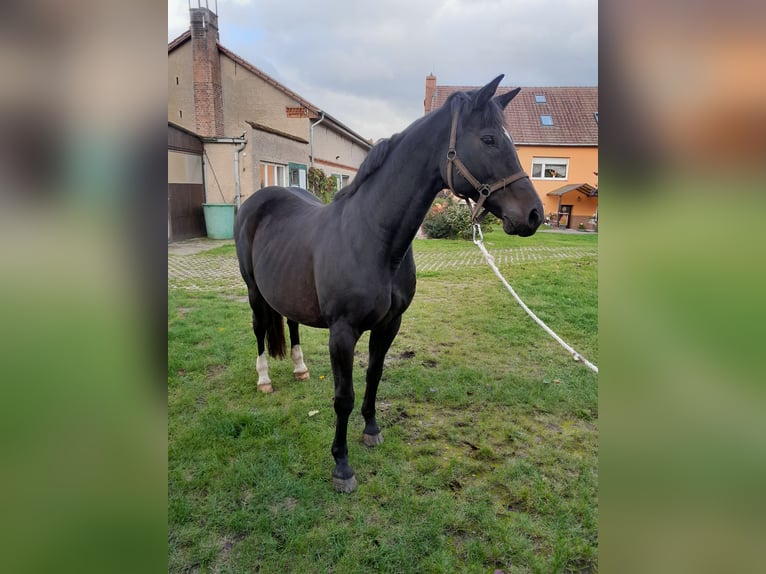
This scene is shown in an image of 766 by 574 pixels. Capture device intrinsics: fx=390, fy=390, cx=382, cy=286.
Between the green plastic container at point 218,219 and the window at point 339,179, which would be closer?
the green plastic container at point 218,219

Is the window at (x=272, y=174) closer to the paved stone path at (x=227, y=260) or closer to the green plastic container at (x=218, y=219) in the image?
the green plastic container at (x=218, y=219)

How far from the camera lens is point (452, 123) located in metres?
1.82

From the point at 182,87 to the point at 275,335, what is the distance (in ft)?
48.0

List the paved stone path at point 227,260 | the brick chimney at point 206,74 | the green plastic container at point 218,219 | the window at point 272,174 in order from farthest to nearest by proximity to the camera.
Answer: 1. the brick chimney at point 206,74
2. the window at point 272,174
3. the green plastic container at point 218,219
4. the paved stone path at point 227,260

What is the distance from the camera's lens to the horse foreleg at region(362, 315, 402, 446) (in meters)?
2.55

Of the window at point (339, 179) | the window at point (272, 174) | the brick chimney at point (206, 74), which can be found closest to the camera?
the window at point (272, 174)

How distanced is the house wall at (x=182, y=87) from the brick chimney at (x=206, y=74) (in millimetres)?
327

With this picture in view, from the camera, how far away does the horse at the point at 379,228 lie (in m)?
1.73

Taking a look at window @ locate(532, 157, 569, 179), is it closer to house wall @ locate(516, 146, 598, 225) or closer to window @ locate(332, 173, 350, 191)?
house wall @ locate(516, 146, 598, 225)

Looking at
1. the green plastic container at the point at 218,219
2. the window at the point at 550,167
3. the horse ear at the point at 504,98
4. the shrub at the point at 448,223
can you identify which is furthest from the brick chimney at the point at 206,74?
the horse ear at the point at 504,98

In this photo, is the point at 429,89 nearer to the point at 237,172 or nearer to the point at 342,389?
the point at 237,172
